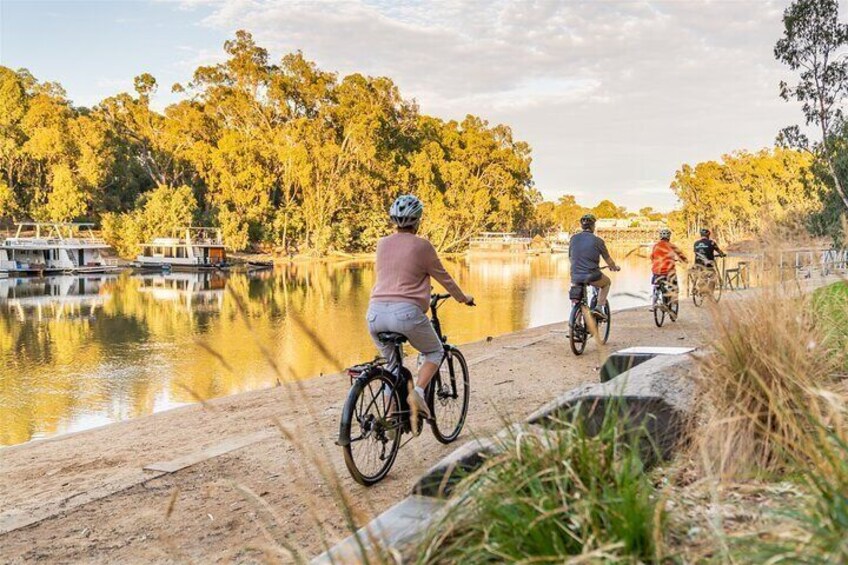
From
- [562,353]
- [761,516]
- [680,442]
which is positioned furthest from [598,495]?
[562,353]

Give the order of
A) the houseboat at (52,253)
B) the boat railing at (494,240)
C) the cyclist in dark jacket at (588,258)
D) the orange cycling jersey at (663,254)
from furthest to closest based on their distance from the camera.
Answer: the boat railing at (494,240) < the houseboat at (52,253) < the orange cycling jersey at (663,254) < the cyclist in dark jacket at (588,258)

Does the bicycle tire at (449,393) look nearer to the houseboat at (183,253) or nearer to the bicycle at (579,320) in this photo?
the bicycle at (579,320)

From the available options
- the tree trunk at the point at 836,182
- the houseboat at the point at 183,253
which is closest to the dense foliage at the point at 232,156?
the houseboat at the point at 183,253

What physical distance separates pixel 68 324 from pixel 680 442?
2133 cm

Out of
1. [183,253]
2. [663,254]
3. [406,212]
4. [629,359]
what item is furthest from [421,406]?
[183,253]

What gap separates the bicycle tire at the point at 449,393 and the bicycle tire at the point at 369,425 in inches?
19.8

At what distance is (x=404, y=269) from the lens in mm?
4445

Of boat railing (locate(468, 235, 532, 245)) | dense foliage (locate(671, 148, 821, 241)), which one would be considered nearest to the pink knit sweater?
dense foliage (locate(671, 148, 821, 241))

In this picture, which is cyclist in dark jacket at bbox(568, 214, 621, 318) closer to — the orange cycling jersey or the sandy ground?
the sandy ground

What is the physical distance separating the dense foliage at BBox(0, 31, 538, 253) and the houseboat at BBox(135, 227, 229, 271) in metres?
1.24

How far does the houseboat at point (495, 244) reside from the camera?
78.3 metres

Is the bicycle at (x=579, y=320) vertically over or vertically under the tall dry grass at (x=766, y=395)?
under

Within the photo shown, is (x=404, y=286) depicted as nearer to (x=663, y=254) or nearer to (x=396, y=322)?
(x=396, y=322)

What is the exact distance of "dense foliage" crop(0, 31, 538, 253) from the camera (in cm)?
4906
